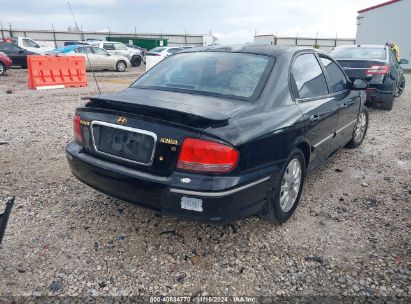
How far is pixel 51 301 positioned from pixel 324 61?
377 cm

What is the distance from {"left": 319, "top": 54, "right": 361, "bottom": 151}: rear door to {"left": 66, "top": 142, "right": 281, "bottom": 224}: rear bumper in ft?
5.97

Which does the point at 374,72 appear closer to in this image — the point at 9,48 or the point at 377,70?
the point at 377,70

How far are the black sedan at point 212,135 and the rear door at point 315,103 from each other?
0.7 inches

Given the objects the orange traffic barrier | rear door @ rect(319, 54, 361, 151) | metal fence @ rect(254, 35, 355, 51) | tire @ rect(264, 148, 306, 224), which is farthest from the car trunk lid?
metal fence @ rect(254, 35, 355, 51)

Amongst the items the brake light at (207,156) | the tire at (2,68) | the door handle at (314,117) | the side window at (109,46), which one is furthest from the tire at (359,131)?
the side window at (109,46)

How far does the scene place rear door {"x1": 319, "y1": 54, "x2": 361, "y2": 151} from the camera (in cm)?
414

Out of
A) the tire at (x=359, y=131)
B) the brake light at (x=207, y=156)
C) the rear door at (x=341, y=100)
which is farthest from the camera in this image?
the tire at (x=359, y=131)

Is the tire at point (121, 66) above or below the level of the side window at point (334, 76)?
below

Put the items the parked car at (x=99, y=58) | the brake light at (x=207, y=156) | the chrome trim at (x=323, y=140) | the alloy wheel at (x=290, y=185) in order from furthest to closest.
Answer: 1. the parked car at (x=99, y=58)
2. the chrome trim at (x=323, y=140)
3. the alloy wheel at (x=290, y=185)
4. the brake light at (x=207, y=156)

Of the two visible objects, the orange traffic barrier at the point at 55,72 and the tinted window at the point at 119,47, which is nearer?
the orange traffic barrier at the point at 55,72

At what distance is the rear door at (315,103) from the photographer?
3.27m

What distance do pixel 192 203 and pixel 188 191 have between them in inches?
3.7

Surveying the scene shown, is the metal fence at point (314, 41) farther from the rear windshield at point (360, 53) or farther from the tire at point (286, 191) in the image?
the tire at point (286, 191)

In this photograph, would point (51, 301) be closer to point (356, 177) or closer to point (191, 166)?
point (191, 166)
